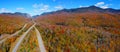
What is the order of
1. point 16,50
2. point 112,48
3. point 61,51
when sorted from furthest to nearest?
point 112,48 < point 61,51 < point 16,50

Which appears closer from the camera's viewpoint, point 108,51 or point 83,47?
point 83,47

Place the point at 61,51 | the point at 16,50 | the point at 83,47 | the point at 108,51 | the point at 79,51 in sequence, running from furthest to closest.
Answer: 1. the point at 108,51
2. the point at 83,47
3. the point at 79,51
4. the point at 61,51
5. the point at 16,50

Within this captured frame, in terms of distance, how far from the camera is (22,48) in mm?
34344

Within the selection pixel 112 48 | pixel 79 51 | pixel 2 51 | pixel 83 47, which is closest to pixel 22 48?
pixel 2 51

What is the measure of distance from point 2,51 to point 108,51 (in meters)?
33.3

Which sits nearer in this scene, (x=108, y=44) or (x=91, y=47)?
(x=91, y=47)

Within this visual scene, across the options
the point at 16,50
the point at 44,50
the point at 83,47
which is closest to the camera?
the point at 16,50

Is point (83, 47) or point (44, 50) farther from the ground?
point (44, 50)

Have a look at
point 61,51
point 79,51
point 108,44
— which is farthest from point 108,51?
point 61,51

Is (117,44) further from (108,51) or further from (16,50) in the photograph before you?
(16,50)

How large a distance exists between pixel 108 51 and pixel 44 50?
2702 cm

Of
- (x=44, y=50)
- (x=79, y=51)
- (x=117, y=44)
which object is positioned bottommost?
(x=117, y=44)

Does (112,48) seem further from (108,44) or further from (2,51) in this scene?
(2,51)

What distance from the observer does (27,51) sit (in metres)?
33.9
